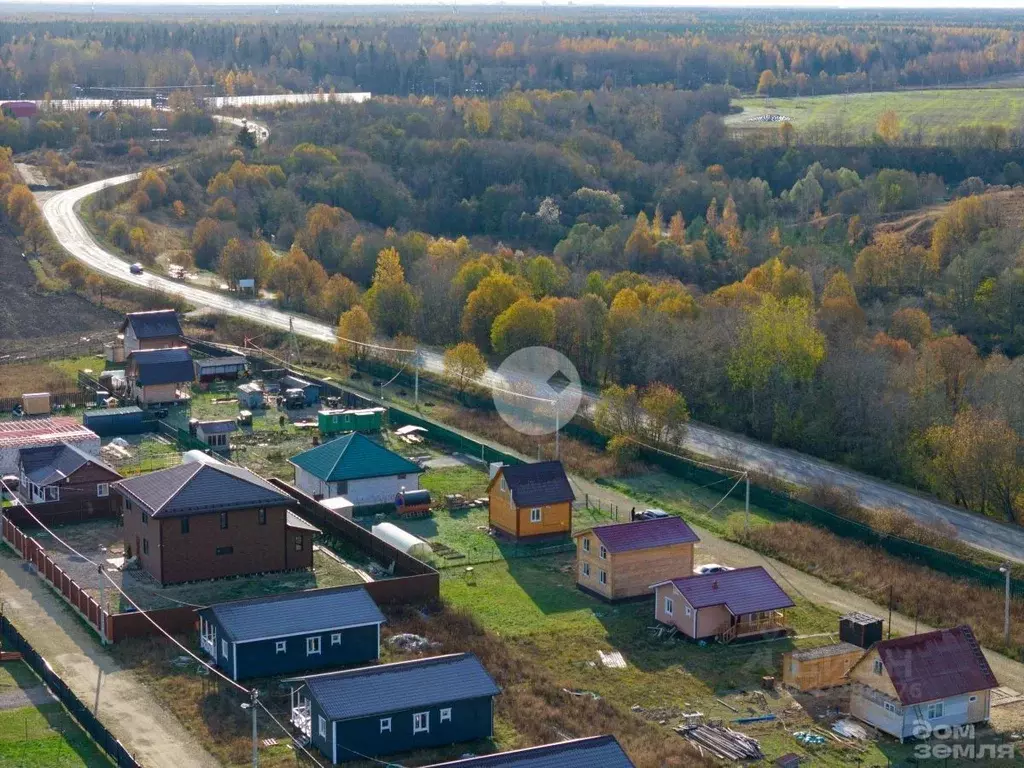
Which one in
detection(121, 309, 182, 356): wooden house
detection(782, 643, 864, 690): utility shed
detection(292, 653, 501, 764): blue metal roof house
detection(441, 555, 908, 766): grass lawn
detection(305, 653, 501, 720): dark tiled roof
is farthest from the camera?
detection(121, 309, 182, 356): wooden house

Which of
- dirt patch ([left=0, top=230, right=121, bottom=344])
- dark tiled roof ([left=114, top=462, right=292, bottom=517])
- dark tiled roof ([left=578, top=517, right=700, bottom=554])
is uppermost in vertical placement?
dark tiled roof ([left=114, top=462, right=292, bottom=517])

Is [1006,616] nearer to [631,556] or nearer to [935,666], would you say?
[935,666]

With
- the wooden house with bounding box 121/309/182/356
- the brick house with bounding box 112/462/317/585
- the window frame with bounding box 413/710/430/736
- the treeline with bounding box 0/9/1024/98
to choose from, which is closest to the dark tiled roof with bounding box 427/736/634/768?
the window frame with bounding box 413/710/430/736

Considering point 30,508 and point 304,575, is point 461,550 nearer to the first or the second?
point 304,575

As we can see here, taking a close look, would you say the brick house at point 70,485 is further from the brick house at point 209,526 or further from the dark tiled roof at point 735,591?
the dark tiled roof at point 735,591

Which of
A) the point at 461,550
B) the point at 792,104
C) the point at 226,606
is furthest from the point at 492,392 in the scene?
the point at 792,104

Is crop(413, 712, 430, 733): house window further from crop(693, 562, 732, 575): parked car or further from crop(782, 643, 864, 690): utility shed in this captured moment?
crop(693, 562, 732, 575): parked car
